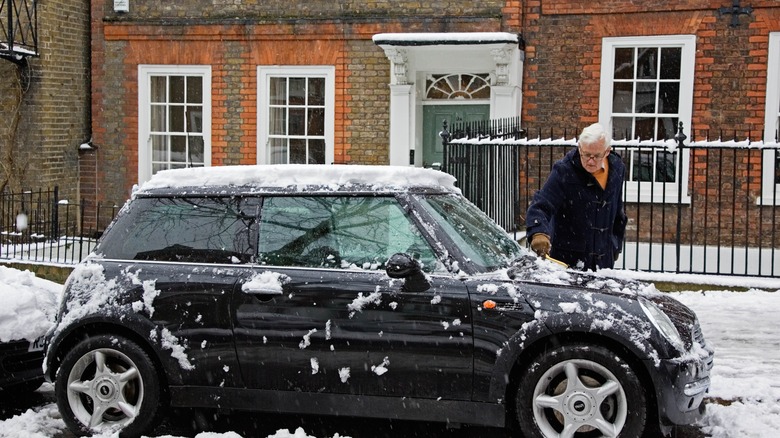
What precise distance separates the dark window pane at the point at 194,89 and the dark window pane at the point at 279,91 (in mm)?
1252

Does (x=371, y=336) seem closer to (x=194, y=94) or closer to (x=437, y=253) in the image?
(x=437, y=253)

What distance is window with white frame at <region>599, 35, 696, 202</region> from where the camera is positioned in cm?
1452

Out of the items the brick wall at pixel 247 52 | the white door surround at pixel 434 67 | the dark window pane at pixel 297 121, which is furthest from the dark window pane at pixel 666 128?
the dark window pane at pixel 297 121

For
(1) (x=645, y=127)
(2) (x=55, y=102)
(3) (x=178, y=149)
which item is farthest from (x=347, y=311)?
(2) (x=55, y=102)

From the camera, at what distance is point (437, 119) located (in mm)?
16031

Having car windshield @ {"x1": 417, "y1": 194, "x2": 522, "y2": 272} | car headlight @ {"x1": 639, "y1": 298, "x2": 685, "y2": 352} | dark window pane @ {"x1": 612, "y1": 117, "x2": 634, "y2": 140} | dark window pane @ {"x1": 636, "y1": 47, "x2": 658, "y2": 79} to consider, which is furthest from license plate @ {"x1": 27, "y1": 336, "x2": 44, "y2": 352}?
dark window pane @ {"x1": 636, "y1": 47, "x2": 658, "y2": 79}

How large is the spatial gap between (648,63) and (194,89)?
7294mm

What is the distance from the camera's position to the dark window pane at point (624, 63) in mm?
14812

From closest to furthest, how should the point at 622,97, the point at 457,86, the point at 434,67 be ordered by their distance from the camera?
1. the point at 622,97
2. the point at 434,67
3. the point at 457,86

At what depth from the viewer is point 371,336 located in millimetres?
5762

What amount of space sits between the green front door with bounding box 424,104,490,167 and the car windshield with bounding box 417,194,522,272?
9257 mm

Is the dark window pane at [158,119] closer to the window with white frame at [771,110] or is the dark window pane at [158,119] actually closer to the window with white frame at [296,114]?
the window with white frame at [296,114]

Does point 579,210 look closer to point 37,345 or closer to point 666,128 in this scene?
point 37,345

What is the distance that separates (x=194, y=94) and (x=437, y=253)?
38.5 ft
